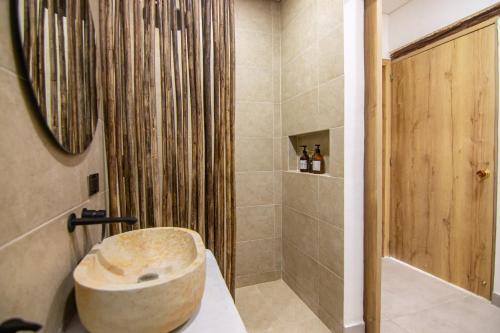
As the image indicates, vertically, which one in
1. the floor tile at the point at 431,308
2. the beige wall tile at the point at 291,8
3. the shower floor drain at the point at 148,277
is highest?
the beige wall tile at the point at 291,8

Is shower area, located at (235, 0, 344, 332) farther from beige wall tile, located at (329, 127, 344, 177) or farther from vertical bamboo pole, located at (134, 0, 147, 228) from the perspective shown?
vertical bamboo pole, located at (134, 0, 147, 228)

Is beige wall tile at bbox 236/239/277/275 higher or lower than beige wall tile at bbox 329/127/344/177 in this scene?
lower

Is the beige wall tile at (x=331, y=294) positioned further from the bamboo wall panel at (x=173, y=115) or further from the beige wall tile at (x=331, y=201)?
the bamboo wall panel at (x=173, y=115)

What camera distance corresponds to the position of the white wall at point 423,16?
1935mm

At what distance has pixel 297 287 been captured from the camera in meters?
2.02

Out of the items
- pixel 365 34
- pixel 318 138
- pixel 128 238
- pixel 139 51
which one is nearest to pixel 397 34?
pixel 365 34

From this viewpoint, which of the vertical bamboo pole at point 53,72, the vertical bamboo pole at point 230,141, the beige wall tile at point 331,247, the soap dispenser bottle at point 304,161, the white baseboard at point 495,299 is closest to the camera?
the vertical bamboo pole at point 53,72

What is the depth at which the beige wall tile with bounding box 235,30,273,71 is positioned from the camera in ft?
6.77

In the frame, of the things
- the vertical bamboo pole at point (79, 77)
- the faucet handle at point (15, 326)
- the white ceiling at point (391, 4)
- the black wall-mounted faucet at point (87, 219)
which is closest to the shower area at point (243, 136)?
the vertical bamboo pole at point (79, 77)

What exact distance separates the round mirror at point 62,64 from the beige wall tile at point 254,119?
116cm

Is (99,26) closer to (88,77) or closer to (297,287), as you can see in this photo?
(88,77)

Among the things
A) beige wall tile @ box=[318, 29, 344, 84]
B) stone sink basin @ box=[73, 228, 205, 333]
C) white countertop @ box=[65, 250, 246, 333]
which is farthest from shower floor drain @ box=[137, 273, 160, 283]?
beige wall tile @ box=[318, 29, 344, 84]

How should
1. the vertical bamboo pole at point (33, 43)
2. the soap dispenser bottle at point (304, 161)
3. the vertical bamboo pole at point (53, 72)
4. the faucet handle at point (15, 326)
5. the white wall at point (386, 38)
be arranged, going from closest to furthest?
the faucet handle at point (15, 326)
the vertical bamboo pole at point (33, 43)
the vertical bamboo pole at point (53, 72)
the soap dispenser bottle at point (304, 161)
the white wall at point (386, 38)

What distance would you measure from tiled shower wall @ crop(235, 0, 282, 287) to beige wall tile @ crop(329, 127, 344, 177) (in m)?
0.71
